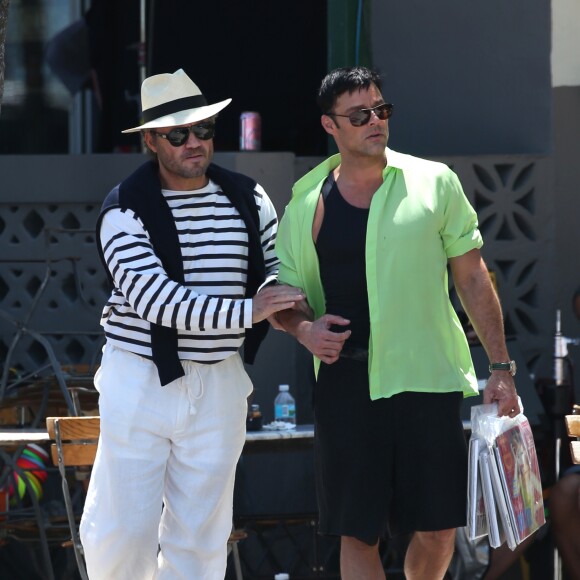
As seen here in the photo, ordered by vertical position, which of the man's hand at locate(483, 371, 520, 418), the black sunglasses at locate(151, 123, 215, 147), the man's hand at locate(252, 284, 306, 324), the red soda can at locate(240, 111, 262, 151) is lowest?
the man's hand at locate(483, 371, 520, 418)

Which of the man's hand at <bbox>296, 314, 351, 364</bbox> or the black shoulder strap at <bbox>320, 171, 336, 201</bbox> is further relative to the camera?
the black shoulder strap at <bbox>320, 171, 336, 201</bbox>

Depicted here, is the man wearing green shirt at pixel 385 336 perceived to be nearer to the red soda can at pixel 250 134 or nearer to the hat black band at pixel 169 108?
the hat black band at pixel 169 108

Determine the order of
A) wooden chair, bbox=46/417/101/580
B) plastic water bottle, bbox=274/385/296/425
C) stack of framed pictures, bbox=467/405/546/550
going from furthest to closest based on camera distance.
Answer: plastic water bottle, bbox=274/385/296/425 → wooden chair, bbox=46/417/101/580 → stack of framed pictures, bbox=467/405/546/550

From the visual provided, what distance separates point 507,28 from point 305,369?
7.51ft

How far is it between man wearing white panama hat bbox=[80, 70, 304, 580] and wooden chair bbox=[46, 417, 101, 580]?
0.76m

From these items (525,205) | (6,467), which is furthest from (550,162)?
(6,467)

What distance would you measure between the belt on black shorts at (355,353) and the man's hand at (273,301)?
0.27 meters

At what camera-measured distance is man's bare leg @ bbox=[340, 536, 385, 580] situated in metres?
4.53

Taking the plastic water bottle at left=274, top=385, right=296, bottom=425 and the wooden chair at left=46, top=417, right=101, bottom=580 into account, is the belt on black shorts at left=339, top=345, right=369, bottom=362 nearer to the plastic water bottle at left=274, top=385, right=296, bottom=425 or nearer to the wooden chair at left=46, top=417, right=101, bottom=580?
the wooden chair at left=46, top=417, right=101, bottom=580

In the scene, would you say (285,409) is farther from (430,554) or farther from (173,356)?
(173,356)

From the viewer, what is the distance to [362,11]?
24.7 ft

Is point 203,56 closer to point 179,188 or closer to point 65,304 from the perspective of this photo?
point 65,304

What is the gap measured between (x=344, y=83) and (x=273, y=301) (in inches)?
32.3

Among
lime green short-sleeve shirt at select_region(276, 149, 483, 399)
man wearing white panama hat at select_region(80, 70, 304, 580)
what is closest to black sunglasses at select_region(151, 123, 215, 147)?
man wearing white panama hat at select_region(80, 70, 304, 580)
